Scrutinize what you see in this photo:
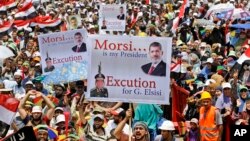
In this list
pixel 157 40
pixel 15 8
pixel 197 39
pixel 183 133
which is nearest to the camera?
pixel 157 40

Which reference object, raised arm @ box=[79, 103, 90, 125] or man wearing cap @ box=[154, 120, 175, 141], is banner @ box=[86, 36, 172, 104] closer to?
raised arm @ box=[79, 103, 90, 125]

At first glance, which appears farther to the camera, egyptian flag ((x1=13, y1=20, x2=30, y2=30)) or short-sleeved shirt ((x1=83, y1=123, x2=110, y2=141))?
egyptian flag ((x1=13, y1=20, x2=30, y2=30))

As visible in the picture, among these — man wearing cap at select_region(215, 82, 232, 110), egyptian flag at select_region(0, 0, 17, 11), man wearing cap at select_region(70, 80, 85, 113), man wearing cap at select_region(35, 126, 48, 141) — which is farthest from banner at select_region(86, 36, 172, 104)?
egyptian flag at select_region(0, 0, 17, 11)

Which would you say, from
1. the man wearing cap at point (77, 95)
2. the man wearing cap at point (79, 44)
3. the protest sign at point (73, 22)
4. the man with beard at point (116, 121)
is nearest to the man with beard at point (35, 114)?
the man wearing cap at point (77, 95)

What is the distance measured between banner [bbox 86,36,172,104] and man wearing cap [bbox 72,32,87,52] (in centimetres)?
399

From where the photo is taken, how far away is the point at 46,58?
53.1 feet

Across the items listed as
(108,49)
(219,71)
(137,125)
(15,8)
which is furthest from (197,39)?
(137,125)

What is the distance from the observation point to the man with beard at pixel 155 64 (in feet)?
39.3

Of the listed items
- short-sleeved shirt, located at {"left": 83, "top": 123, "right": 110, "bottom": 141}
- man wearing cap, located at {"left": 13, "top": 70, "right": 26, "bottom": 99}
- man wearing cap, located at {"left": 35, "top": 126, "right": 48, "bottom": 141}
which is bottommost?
man wearing cap, located at {"left": 13, "top": 70, "right": 26, "bottom": 99}

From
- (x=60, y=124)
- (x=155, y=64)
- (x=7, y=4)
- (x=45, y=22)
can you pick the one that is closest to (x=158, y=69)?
(x=155, y=64)

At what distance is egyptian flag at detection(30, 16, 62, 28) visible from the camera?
25.9m

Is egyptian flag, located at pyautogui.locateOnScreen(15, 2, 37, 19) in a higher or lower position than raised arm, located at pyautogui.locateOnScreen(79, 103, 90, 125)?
lower

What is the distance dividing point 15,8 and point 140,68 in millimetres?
19264

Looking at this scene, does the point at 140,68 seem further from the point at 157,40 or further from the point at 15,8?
the point at 15,8
